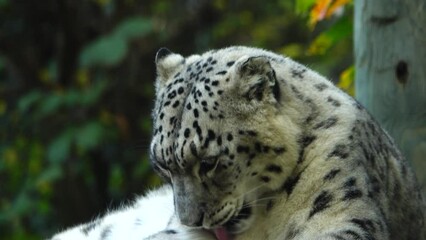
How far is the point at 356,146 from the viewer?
195 inches

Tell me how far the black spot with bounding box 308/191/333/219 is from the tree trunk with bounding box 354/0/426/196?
60.4 inches

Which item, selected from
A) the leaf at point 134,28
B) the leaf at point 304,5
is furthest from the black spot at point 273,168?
the leaf at point 134,28

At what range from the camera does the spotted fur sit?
4.75m

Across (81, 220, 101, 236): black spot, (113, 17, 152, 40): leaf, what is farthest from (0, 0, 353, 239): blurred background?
(81, 220, 101, 236): black spot

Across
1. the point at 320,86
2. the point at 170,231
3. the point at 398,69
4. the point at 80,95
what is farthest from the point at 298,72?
the point at 80,95

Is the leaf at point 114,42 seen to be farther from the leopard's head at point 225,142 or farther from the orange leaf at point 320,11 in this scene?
the leopard's head at point 225,142

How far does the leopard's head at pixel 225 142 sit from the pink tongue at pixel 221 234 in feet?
0.19

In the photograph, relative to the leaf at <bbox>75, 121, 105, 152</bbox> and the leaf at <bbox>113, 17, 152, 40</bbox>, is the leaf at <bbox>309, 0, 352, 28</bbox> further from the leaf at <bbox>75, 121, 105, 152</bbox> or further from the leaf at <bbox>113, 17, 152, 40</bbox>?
the leaf at <bbox>75, 121, 105, 152</bbox>

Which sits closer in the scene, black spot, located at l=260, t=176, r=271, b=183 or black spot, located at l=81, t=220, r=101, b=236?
black spot, located at l=260, t=176, r=271, b=183

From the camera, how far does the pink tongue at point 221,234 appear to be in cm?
501

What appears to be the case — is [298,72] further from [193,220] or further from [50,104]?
[50,104]

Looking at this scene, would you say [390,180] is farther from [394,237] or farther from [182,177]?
[182,177]

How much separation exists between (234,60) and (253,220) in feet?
2.57

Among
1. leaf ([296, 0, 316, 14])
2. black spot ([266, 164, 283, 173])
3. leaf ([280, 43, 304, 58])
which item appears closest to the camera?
black spot ([266, 164, 283, 173])
